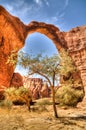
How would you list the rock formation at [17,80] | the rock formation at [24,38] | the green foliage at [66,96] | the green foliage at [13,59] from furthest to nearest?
the rock formation at [17,80]
the rock formation at [24,38]
the green foliage at [66,96]
the green foliage at [13,59]

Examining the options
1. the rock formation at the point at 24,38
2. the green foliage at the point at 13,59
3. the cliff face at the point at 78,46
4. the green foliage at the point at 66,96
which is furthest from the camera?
the cliff face at the point at 78,46

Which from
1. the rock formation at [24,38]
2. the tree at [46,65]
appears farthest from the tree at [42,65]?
the rock formation at [24,38]

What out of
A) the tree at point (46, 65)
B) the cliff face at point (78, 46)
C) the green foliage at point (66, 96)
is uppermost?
the cliff face at point (78, 46)

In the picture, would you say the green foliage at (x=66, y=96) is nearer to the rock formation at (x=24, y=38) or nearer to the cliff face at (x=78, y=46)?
the rock formation at (x=24, y=38)

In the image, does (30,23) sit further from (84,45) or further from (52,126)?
(52,126)

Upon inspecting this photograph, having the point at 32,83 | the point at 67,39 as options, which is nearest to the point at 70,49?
the point at 67,39

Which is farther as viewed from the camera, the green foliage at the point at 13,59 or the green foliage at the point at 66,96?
the green foliage at the point at 66,96

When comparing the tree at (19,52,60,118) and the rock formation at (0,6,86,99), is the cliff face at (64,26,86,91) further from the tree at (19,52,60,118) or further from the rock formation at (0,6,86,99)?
the tree at (19,52,60,118)

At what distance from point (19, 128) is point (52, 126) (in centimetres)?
218

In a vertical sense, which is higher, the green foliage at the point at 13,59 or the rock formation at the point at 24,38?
the rock formation at the point at 24,38

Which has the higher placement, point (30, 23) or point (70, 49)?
point (30, 23)

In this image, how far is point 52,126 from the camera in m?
11.8

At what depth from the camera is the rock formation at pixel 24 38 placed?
3047cm

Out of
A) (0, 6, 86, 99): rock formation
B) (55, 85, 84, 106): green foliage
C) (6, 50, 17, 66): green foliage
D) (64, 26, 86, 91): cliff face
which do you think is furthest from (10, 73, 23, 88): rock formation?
(6, 50, 17, 66): green foliage
